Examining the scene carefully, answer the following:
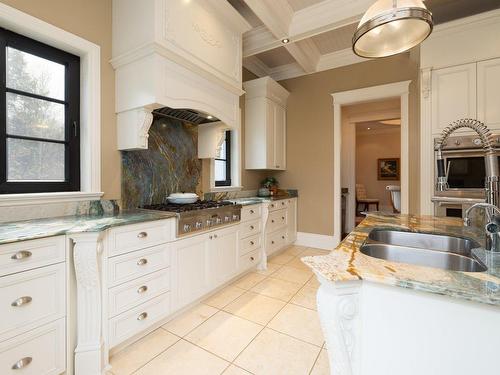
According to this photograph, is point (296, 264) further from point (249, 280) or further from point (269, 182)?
point (269, 182)

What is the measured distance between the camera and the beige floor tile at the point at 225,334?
1678mm

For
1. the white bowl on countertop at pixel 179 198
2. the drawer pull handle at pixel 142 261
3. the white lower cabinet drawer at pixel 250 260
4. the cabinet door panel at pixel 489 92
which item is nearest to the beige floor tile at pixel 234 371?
the drawer pull handle at pixel 142 261

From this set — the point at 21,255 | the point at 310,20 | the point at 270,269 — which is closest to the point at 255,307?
the point at 270,269

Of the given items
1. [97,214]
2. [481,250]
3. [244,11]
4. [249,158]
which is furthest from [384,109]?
[97,214]

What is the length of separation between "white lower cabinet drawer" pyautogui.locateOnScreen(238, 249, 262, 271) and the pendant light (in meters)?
2.23

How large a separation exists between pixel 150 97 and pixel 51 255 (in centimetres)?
126

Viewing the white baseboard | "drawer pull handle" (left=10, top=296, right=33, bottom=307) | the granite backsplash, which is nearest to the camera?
"drawer pull handle" (left=10, top=296, right=33, bottom=307)

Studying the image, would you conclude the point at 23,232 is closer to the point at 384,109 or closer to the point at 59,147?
the point at 59,147

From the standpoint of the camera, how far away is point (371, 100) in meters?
3.60

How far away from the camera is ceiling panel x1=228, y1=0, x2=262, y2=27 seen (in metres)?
2.72

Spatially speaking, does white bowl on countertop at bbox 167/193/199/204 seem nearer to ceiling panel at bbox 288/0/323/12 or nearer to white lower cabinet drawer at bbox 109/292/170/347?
white lower cabinet drawer at bbox 109/292/170/347

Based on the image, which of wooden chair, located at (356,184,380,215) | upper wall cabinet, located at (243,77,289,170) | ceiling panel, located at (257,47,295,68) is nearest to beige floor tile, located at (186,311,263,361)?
upper wall cabinet, located at (243,77,289,170)

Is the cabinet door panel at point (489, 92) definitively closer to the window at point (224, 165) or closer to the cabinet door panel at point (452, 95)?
the cabinet door panel at point (452, 95)

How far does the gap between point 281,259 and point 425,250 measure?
2.56 metres
